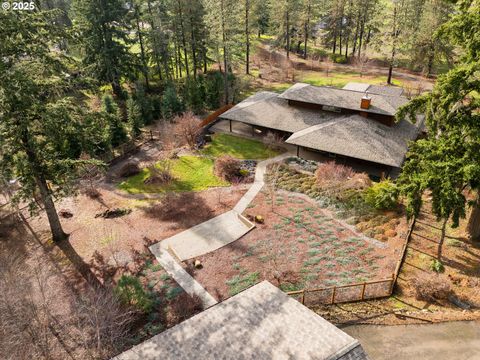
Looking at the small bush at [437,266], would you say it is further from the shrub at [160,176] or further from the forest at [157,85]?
the shrub at [160,176]

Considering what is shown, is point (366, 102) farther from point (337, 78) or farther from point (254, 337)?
point (337, 78)

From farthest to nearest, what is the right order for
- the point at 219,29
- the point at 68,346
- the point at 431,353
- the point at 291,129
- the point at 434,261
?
1. the point at 219,29
2. the point at 291,129
3. the point at 434,261
4. the point at 68,346
5. the point at 431,353

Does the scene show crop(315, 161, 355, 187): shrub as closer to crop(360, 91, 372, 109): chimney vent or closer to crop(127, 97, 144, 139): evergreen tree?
crop(360, 91, 372, 109): chimney vent

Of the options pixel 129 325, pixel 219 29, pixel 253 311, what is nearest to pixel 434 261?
pixel 253 311

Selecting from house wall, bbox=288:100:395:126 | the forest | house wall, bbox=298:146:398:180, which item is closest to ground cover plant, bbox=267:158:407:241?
house wall, bbox=298:146:398:180

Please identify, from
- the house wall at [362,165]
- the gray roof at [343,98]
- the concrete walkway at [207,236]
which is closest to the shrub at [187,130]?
the gray roof at [343,98]

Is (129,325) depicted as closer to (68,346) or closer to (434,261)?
(68,346)

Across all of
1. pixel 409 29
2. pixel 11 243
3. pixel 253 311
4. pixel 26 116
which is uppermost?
pixel 409 29

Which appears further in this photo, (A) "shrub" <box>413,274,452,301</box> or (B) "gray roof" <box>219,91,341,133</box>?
(B) "gray roof" <box>219,91,341,133</box>
